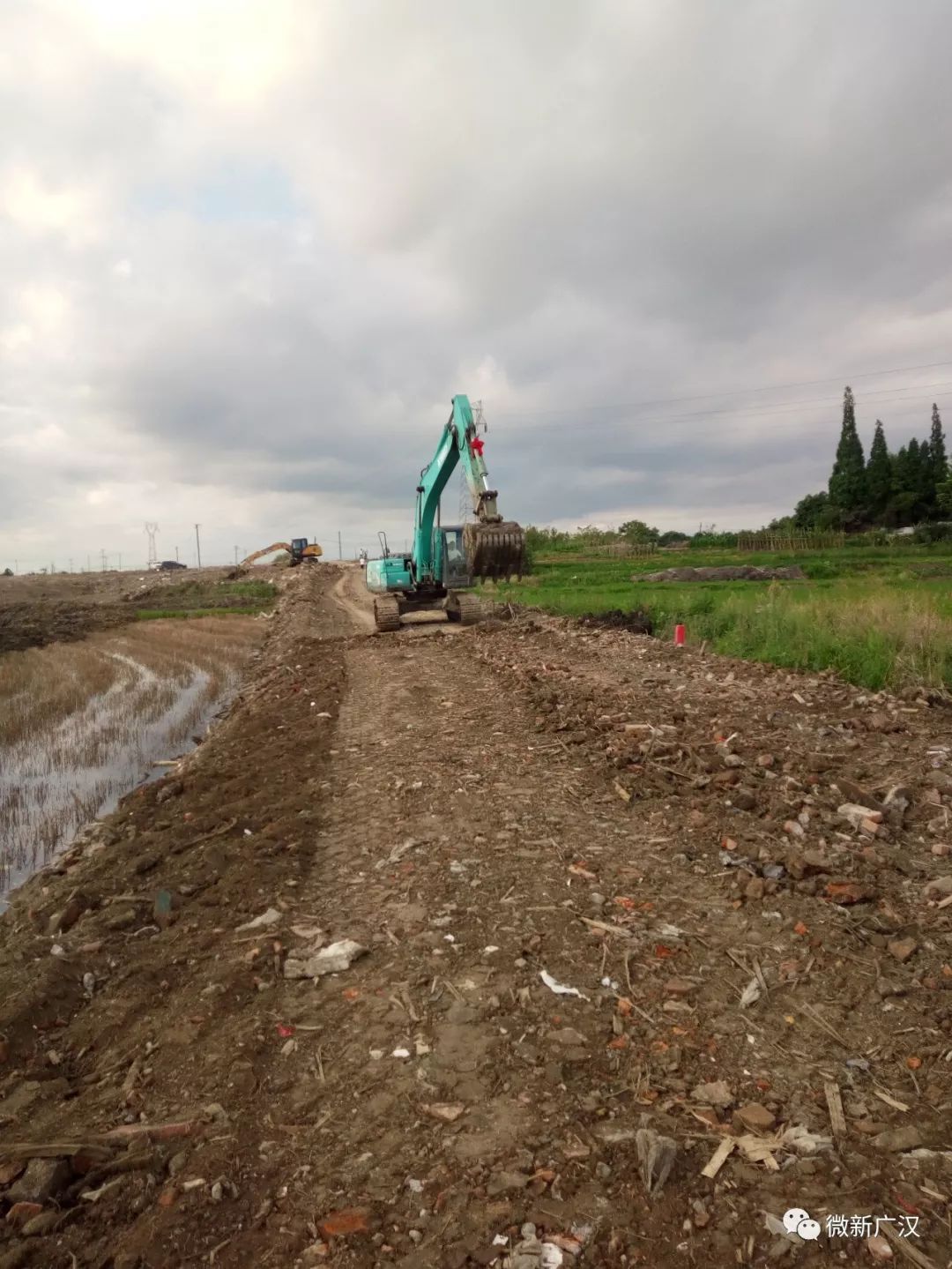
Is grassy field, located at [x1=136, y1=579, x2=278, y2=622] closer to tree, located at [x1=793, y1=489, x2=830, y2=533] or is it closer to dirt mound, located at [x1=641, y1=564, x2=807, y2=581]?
dirt mound, located at [x1=641, y1=564, x2=807, y2=581]

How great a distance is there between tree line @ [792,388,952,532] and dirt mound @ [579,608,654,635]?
186 ft

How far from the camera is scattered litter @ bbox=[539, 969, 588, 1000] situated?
12.3ft

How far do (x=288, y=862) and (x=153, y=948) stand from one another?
1.11 meters

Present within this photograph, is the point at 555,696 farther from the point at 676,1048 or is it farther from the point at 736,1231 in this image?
the point at 736,1231

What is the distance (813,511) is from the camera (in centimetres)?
7862

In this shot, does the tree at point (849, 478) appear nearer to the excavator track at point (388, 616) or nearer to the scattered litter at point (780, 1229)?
the excavator track at point (388, 616)

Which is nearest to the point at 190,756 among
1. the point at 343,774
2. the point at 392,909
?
the point at 343,774

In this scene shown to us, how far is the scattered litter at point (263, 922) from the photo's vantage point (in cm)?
470

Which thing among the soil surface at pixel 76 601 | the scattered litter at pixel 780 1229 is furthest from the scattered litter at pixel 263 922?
the soil surface at pixel 76 601

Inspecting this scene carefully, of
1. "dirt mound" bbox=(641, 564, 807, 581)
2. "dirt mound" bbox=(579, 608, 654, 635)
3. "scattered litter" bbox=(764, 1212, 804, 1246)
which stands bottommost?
"scattered litter" bbox=(764, 1212, 804, 1246)

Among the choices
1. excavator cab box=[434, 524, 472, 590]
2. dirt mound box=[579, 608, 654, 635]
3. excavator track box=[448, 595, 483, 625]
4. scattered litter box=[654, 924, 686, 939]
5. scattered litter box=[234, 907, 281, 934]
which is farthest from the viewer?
excavator track box=[448, 595, 483, 625]

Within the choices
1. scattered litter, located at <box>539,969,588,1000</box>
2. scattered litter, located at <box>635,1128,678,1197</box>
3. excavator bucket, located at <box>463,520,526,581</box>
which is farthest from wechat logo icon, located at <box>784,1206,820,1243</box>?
excavator bucket, located at <box>463,520,526,581</box>

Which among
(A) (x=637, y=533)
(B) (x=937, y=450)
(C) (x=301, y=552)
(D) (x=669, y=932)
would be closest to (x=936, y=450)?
(B) (x=937, y=450)

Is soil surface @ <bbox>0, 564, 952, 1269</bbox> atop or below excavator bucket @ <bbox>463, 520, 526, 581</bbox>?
below
